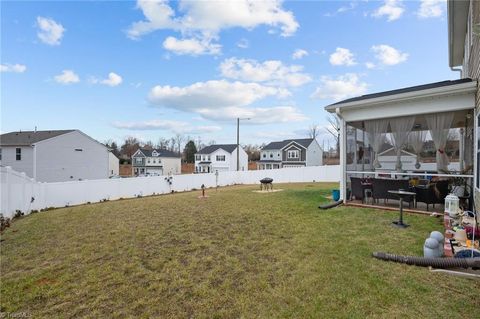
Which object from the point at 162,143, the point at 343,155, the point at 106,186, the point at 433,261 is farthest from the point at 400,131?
the point at 162,143

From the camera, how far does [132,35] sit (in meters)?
13.9

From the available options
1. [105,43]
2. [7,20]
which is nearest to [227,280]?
[7,20]

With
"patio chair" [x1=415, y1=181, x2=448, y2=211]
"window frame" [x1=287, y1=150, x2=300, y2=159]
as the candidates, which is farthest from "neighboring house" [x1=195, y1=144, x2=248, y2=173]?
"patio chair" [x1=415, y1=181, x2=448, y2=211]

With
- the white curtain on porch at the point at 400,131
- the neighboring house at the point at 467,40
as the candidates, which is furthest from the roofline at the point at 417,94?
the white curtain on porch at the point at 400,131

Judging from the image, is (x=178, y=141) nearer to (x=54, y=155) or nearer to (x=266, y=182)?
(x=54, y=155)

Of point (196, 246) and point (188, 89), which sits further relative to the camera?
point (188, 89)

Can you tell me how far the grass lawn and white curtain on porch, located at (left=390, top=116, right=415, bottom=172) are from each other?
3255mm

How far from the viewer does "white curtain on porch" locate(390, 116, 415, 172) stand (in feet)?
27.4

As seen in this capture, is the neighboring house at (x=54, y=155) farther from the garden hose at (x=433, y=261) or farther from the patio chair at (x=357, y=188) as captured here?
the garden hose at (x=433, y=261)

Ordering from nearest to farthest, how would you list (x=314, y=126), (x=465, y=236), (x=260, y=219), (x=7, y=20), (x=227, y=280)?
(x=227, y=280)
(x=465, y=236)
(x=260, y=219)
(x=7, y=20)
(x=314, y=126)

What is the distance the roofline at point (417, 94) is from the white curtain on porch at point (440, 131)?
137 cm

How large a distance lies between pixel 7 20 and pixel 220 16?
7.47 m

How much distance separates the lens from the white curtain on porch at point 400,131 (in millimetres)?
8362

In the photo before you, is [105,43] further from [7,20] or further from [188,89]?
[188,89]
